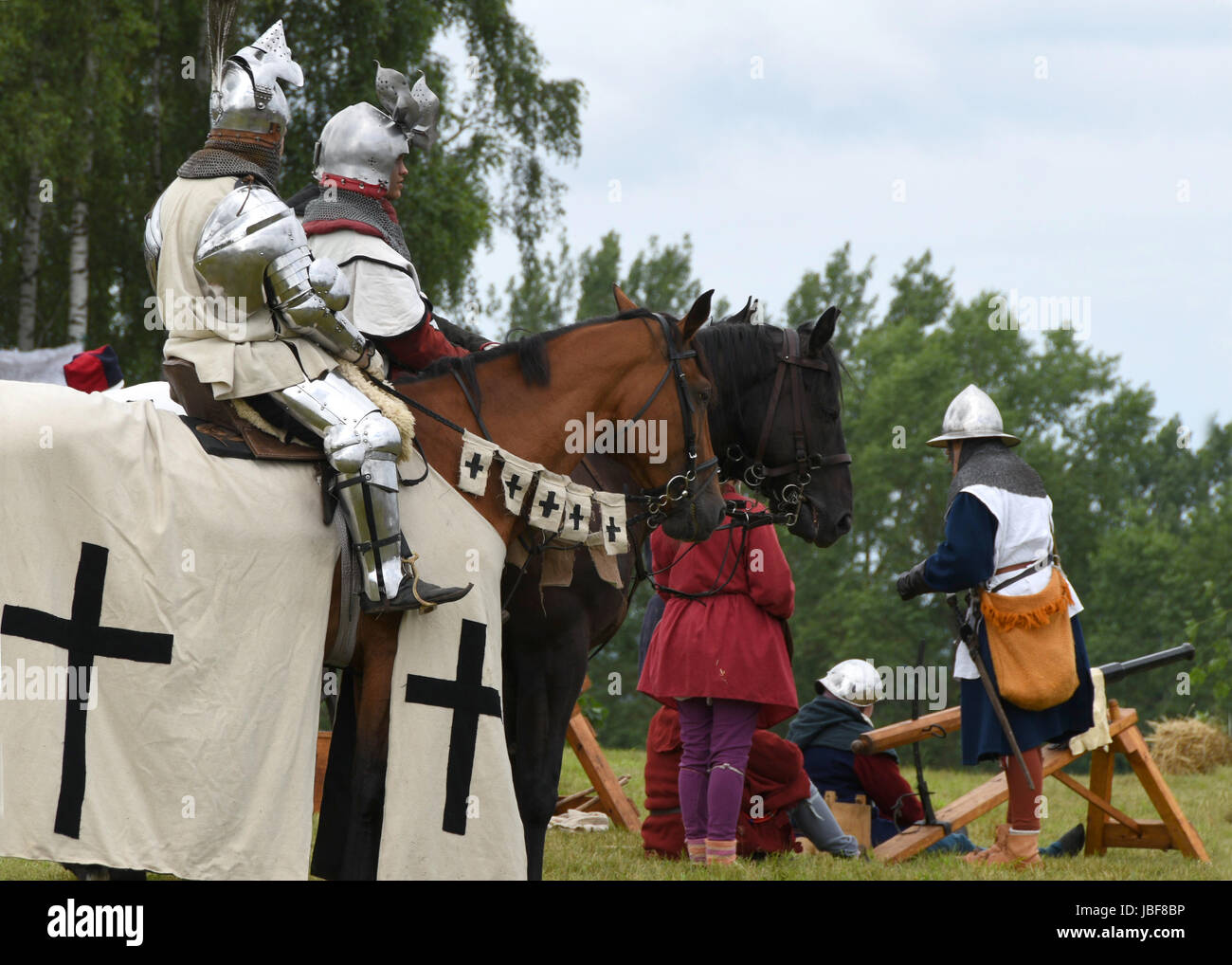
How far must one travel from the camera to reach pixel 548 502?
4680mm

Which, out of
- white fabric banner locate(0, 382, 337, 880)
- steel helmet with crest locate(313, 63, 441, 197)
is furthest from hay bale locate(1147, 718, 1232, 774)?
white fabric banner locate(0, 382, 337, 880)

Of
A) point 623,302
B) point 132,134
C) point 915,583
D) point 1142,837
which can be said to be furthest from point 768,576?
point 132,134

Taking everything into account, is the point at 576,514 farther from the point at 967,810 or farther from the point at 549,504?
the point at 967,810

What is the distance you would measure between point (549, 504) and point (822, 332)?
1.81m

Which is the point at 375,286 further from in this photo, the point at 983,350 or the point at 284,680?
the point at 983,350

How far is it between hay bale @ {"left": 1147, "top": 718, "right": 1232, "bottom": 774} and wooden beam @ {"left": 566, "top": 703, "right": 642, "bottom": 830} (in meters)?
6.12

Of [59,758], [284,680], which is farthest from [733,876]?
[59,758]

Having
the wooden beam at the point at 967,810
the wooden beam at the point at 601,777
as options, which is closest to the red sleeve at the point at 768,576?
the wooden beam at the point at 967,810

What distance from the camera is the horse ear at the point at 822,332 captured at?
5.95 meters

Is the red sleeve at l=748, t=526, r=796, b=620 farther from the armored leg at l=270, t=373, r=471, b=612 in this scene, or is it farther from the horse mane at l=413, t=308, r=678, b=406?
the armored leg at l=270, t=373, r=471, b=612

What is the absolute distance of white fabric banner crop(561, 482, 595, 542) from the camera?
4.72 meters

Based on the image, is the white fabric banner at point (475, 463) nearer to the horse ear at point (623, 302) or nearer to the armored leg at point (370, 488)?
the armored leg at point (370, 488)

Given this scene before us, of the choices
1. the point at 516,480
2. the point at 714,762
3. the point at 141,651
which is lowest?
the point at 714,762
